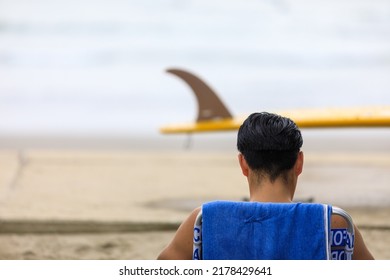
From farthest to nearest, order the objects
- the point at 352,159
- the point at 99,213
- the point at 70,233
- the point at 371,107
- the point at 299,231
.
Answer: the point at 352,159 < the point at 371,107 < the point at 99,213 < the point at 70,233 < the point at 299,231

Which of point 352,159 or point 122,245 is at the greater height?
point 122,245

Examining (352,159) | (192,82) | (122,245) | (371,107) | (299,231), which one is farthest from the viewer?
(352,159)

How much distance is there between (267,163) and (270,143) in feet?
0.13

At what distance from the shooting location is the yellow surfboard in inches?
214

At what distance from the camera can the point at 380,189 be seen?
652cm

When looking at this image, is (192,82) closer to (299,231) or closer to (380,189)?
(380,189)

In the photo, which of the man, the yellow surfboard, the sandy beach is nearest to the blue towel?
the man

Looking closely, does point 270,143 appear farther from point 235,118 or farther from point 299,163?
point 235,118

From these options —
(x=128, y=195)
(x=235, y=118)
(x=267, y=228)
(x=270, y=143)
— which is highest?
(x=270, y=143)

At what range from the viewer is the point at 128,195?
19.8 ft

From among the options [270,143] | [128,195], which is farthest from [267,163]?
[128,195]

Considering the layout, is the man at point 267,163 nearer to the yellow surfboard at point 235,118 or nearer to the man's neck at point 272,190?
the man's neck at point 272,190

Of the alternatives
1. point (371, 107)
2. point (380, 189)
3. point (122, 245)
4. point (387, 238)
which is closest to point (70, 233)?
point (122, 245)

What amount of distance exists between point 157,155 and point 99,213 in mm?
4856
